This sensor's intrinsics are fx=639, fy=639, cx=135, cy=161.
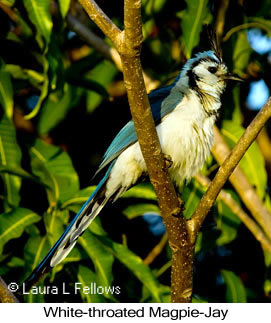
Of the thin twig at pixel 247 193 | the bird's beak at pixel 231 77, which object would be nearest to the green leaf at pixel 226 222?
the thin twig at pixel 247 193

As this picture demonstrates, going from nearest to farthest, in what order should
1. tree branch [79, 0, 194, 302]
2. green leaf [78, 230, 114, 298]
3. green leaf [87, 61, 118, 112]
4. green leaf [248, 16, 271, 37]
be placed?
tree branch [79, 0, 194, 302]
green leaf [78, 230, 114, 298]
green leaf [248, 16, 271, 37]
green leaf [87, 61, 118, 112]

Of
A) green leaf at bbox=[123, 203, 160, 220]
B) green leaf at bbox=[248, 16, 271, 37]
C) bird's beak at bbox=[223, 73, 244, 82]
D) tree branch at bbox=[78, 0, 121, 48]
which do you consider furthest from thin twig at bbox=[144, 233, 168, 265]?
tree branch at bbox=[78, 0, 121, 48]

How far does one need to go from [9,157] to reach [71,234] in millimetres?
702

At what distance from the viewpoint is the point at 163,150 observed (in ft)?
11.2

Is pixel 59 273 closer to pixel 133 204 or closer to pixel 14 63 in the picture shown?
pixel 133 204

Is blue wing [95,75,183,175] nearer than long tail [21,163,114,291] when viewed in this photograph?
No

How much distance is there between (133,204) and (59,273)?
715 mm

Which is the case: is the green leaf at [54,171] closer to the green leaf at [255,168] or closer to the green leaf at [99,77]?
the green leaf at [99,77]

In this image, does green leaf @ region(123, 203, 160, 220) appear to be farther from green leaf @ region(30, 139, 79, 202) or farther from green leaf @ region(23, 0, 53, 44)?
green leaf @ region(23, 0, 53, 44)

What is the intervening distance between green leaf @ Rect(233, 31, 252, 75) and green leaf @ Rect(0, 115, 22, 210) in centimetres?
155

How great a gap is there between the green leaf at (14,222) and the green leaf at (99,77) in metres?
1.23

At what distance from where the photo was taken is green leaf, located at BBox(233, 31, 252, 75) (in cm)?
425

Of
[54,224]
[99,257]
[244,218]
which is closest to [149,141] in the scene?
[99,257]

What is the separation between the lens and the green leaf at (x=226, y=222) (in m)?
3.99
